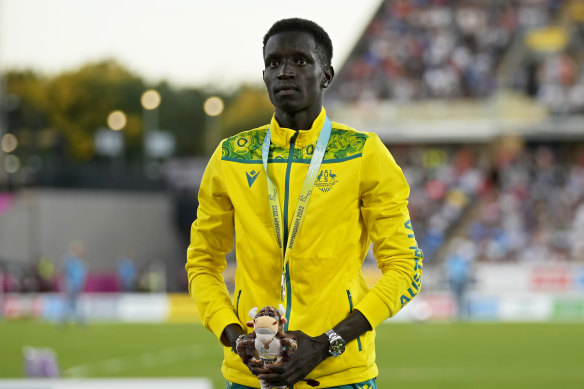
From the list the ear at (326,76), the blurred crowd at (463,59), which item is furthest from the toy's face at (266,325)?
the blurred crowd at (463,59)

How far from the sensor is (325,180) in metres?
3.59

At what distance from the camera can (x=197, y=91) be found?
10019cm

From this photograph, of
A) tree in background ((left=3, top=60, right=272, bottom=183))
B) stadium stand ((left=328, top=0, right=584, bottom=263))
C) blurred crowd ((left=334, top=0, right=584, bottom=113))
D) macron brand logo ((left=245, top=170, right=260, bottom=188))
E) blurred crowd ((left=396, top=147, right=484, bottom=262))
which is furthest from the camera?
tree in background ((left=3, top=60, right=272, bottom=183))

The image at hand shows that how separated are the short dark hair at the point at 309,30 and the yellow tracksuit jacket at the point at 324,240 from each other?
0.84ft

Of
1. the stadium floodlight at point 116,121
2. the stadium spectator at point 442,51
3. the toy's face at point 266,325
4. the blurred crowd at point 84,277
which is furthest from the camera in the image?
the stadium floodlight at point 116,121

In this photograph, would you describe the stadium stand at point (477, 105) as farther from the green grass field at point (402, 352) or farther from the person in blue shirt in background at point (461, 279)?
the green grass field at point (402, 352)

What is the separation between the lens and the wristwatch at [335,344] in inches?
136

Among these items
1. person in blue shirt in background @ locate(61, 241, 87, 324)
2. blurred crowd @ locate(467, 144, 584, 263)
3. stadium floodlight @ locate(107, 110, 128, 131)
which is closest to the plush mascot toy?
person in blue shirt in background @ locate(61, 241, 87, 324)

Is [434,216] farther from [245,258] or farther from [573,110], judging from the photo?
[245,258]

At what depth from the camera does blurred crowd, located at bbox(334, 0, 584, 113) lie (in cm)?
3900

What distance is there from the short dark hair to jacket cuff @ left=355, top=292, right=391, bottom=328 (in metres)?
0.88

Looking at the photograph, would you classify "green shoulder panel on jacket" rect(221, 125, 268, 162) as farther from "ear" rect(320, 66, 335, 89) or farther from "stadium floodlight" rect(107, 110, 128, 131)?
"stadium floodlight" rect(107, 110, 128, 131)

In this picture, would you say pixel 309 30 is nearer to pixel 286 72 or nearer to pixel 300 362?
pixel 286 72

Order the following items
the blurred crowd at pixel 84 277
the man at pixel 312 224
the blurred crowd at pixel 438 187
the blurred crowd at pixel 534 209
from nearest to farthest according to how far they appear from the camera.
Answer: the man at pixel 312 224, the blurred crowd at pixel 534 209, the blurred crowd at pixel 84 277, the blurred crowd at pixel 438 187
